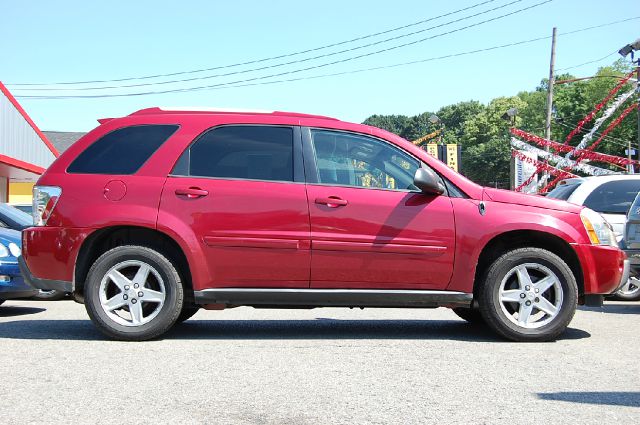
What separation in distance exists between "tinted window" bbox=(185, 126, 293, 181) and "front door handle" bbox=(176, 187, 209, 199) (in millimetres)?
171

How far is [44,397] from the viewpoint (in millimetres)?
4469

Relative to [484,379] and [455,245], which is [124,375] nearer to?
[484,379]

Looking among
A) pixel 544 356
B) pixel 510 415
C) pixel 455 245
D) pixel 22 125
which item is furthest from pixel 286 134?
pixel 22 125

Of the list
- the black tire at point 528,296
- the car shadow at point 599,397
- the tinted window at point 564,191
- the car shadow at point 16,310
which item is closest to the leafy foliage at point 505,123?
the tinted window at point 564,191

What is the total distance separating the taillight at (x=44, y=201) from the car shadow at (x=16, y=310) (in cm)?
314

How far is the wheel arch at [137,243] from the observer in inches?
259

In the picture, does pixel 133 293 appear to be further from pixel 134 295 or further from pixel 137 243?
pixel 137 243

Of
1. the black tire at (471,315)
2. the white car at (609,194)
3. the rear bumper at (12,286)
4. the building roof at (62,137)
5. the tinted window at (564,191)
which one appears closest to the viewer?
the black tire at (471,315)

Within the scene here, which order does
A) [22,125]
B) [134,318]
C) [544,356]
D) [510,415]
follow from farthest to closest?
[22,125] → [134,318] → [544,356] → [510,415]

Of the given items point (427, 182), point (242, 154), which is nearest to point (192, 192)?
point (242, 154)

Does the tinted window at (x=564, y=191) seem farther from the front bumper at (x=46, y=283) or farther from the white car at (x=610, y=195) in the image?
the front bumper at (x=46, y=283)

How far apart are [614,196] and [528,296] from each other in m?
6.04

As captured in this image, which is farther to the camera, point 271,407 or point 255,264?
point 255,264

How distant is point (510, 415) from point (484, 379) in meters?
0.92
